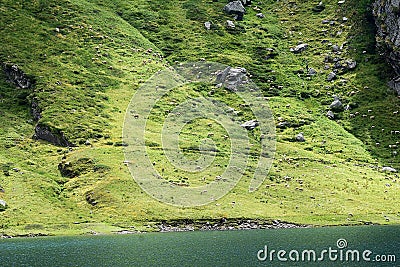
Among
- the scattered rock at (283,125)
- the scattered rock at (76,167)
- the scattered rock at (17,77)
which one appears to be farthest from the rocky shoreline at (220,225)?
the scattered rock at (17,77)

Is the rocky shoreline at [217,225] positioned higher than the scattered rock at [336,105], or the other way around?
the scattered rock at [336,105]

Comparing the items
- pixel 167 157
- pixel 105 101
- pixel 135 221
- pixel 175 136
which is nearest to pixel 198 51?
pixel 105 101

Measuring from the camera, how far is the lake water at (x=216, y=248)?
62.8 meters

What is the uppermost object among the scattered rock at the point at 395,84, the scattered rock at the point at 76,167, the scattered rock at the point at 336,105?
the scattered rock at the point at 395,84

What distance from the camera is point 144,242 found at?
8300cm

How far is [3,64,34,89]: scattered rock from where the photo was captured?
157375 mm

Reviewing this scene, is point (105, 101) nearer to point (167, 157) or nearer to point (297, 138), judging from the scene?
point (167, 157)

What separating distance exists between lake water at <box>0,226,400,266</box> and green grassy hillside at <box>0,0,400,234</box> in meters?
10.4

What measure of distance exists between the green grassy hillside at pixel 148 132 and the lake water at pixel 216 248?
10402 mm

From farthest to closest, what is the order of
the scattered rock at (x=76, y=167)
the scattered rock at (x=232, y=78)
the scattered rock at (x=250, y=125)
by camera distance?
the scattered rock at (x=232, y=78) → the scattered rock at (x=250, y=125) → the scattered rock at (x=76, y=167)

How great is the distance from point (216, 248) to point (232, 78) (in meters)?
111

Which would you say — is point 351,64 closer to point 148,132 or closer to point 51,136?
point 148,132

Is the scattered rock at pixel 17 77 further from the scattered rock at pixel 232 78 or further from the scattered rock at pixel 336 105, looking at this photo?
the scattered rock at pixel 336 105

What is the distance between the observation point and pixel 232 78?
178875 millimetres
